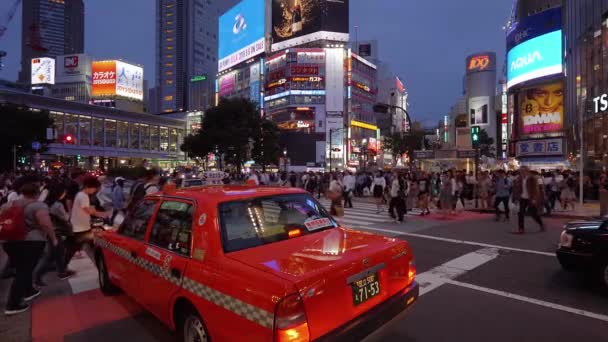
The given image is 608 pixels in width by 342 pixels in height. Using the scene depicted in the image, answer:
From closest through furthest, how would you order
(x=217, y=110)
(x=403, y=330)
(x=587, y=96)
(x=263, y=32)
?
(x=403, y=330) < (x=587, y=96) < (x=217, y=110) < (x=263, y=32)

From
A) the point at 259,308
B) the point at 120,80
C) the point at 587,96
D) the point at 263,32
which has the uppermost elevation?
the point at 263,32

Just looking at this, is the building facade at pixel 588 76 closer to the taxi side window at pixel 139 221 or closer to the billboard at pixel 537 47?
the billboard at pixel 537 47

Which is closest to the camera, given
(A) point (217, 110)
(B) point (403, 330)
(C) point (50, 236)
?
(B) point (403, 330)

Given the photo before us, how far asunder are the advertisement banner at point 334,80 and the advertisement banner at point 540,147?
150 feet

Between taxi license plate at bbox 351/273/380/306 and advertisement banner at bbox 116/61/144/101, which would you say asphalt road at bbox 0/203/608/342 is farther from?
advertisement banner at bbox 116/61/144/101

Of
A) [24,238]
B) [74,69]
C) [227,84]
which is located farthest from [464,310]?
[227,84]

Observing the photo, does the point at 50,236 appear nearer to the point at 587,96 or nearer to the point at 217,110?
the point at 587,96

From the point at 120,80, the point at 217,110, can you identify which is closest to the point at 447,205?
the point at 217,110

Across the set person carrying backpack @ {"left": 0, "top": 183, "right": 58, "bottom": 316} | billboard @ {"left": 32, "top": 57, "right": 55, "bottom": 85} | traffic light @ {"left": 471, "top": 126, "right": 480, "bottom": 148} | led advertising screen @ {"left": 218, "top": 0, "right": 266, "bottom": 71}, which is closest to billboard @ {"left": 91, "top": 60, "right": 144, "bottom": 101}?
billboard @ {"left": 32, "top": 57, "right": 55, "bottom": 85}

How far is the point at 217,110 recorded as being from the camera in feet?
154

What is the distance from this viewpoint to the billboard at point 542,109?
4178 cm

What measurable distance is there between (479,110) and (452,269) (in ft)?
261

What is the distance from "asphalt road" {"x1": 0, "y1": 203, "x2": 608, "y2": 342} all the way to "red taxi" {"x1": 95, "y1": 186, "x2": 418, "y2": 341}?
40 cm

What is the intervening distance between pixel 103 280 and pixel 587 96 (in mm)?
39771
